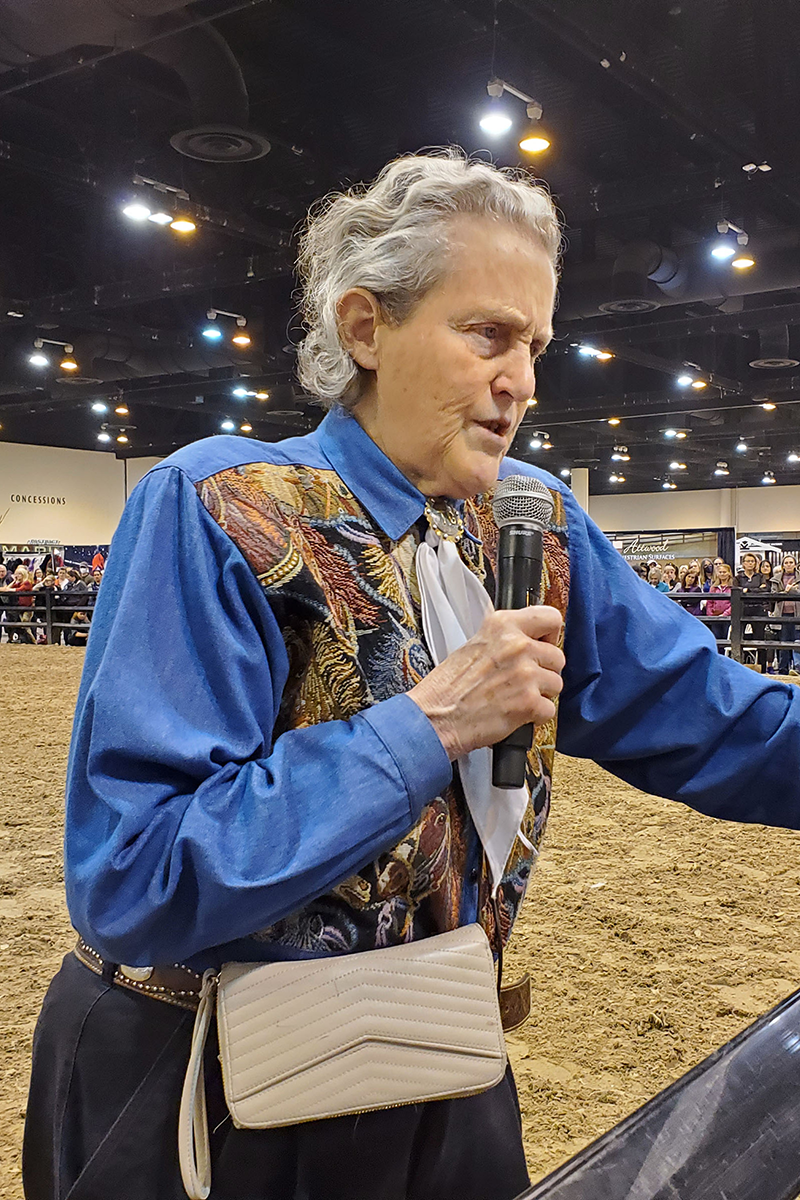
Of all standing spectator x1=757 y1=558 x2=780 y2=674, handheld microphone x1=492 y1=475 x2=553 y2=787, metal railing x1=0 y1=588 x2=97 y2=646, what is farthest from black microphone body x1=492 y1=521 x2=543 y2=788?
metal railing x1=0 y1=588 x2=97 y2=646

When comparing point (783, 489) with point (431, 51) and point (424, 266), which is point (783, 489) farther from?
point (424, 266)

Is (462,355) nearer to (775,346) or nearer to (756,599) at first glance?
(756,599)

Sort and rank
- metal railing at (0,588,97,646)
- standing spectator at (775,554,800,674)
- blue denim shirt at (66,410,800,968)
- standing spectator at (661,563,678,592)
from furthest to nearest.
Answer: metal railing at (0,588,97,646) → standing spectator at (661,563,678,592) → standing spectator at (775,554,800,674) → blue denim shirt at (66,410,800,968)

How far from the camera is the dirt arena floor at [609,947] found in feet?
7.66

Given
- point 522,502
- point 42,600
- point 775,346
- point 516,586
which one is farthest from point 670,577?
point 516,586

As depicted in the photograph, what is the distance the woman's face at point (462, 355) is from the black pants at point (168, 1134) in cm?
56

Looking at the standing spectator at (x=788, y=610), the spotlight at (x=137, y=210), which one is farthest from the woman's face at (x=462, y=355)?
the standing spectator at (x=788, y=610)

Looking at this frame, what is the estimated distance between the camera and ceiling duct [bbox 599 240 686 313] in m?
9.30

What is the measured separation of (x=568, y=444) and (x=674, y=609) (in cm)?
2144

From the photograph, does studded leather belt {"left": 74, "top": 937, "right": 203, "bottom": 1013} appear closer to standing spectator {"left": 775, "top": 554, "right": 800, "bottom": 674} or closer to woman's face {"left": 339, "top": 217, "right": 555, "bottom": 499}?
woman's face {"left": 339, "top": 217, "right": 555, "bottom": 499}

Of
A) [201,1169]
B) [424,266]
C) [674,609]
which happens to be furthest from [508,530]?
[201,1169]

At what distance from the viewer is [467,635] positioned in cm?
100

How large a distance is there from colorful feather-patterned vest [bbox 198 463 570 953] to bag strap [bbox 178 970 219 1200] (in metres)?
0.07

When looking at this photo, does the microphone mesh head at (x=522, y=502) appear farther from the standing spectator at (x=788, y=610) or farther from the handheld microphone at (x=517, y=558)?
the standing spectator at (x=788, y=610)
